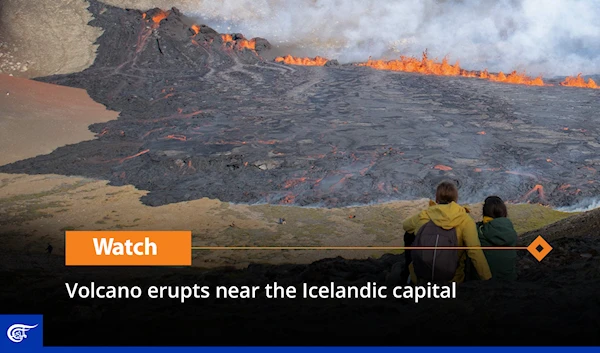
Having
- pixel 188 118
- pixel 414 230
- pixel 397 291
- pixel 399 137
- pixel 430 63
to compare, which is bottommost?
pixel 397 291

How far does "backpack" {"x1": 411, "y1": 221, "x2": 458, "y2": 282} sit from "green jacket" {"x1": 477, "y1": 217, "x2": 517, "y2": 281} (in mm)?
370

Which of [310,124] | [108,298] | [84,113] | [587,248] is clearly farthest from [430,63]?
[108,298]

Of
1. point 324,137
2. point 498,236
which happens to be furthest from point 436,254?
point 324,137

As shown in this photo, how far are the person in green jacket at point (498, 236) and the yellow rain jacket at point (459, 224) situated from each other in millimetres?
171

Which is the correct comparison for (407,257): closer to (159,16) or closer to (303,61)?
(303,61)

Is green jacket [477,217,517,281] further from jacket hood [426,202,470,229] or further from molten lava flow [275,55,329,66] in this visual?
molten lava flow [275,55,329,66]

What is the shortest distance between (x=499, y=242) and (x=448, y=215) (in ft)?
1.82

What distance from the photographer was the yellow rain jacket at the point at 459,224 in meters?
3.49

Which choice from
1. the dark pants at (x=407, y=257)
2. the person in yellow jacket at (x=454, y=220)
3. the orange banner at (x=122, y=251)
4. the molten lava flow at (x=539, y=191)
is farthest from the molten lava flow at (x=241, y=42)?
the person in yellow jacket at (x=454, y=220)

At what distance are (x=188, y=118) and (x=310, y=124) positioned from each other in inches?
146

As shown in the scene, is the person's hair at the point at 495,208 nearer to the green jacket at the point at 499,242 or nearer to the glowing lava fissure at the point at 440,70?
the green jacket at the point at 499,242

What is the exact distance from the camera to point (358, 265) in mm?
5340

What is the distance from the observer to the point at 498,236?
12.2ft

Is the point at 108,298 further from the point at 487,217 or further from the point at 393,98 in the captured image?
the point at 393,98
